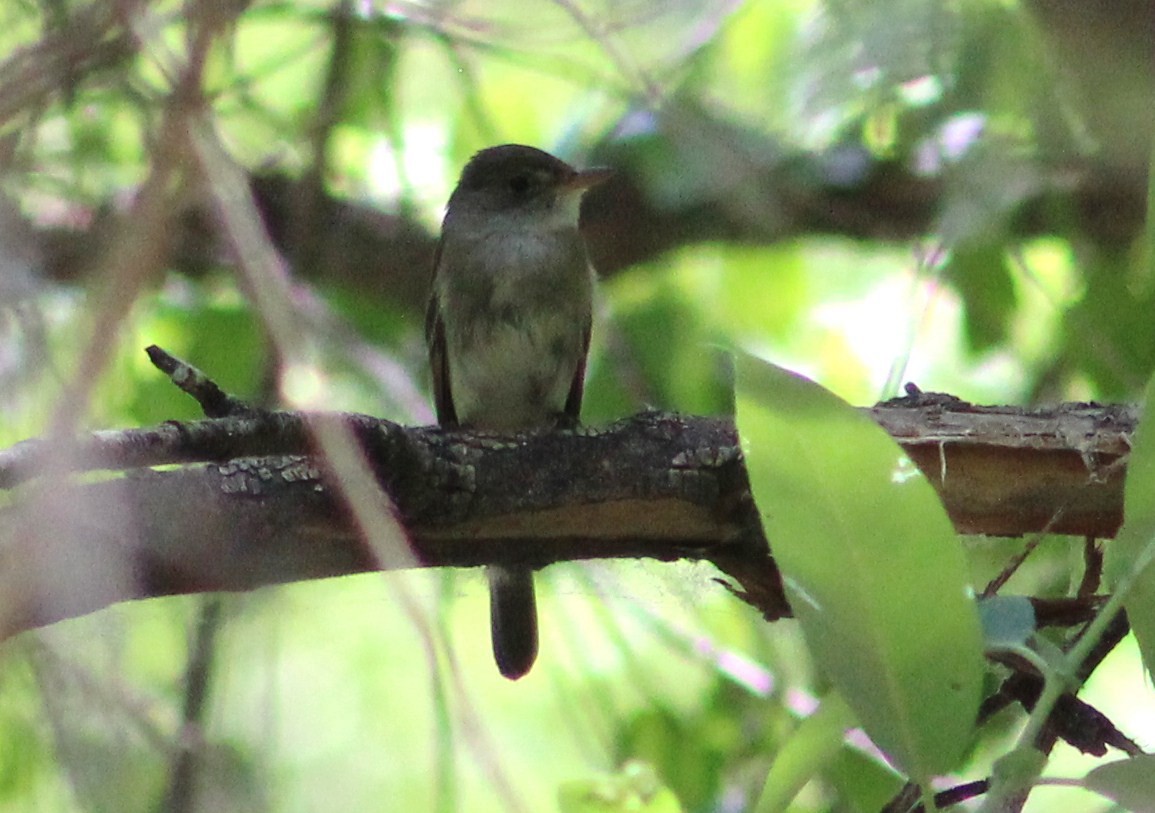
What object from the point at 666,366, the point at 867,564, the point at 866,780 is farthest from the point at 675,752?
the point at 867,564

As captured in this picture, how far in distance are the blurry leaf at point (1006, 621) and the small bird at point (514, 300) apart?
8.07ft

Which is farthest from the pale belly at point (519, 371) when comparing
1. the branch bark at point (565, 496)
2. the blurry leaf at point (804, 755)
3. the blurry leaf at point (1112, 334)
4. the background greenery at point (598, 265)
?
the blurry leaf at point (804, 755)

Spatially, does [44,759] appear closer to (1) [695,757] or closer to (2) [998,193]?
(1) [695,757]

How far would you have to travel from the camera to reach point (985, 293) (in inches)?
142

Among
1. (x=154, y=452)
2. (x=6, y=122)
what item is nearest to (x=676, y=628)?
(x=154, y=452)

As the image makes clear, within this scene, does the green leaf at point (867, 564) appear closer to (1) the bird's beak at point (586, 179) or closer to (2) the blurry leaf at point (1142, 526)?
(2) the blurry leaf at point (1142, 526)

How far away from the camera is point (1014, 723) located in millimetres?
2807

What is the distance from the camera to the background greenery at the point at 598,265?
203cm

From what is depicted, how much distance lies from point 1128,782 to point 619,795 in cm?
58

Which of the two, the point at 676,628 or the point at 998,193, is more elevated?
the point at 998,193

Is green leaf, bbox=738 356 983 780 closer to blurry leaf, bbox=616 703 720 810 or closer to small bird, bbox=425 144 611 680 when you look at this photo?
blurry leaf, bbox=616 703 720 810

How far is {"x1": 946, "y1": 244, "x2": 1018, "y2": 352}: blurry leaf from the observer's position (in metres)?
3.54

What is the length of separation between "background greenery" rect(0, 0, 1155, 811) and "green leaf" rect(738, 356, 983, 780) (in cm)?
34

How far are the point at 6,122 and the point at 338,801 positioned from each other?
2540mm
